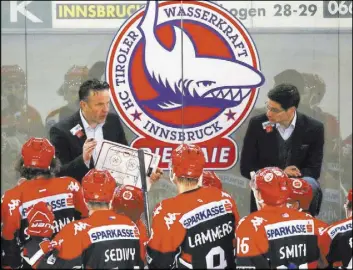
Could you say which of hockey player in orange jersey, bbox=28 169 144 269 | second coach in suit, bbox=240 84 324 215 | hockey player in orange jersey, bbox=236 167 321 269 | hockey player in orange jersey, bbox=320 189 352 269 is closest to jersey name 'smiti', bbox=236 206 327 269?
hockey player in orange jersey, bbox=236 167 321 269

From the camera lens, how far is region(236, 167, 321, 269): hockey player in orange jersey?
6.46 m

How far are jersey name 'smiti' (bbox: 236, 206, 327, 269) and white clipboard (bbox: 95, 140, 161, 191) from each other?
189cm

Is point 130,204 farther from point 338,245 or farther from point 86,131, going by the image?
point 338,245

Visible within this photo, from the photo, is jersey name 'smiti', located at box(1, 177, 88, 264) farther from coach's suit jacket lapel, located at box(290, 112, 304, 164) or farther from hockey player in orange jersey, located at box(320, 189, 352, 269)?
coach's suit jacket lapel, located at box(290, 112, 304, 164)

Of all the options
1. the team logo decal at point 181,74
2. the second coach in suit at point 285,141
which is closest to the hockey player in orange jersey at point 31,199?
the team logo decal at point 181,74

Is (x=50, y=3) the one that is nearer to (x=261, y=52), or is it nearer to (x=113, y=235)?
(x=261, y=52)

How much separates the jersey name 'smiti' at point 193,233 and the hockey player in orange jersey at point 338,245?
0.61 metres

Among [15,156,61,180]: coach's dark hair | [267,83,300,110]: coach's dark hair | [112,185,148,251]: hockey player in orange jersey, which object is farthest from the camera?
[267,83,300,110]: coach's dark hair

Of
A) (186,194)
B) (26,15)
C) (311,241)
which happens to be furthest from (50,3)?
(311,241)

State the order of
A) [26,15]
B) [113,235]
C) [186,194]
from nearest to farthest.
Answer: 1. [113,235]
2. [186,194]
3. [26,15]

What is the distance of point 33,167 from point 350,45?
2750mm

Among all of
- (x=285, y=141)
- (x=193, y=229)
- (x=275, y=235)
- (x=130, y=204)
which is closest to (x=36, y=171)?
(x=130, y=204)

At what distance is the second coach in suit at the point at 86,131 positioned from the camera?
8.23m

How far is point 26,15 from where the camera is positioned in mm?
8133
